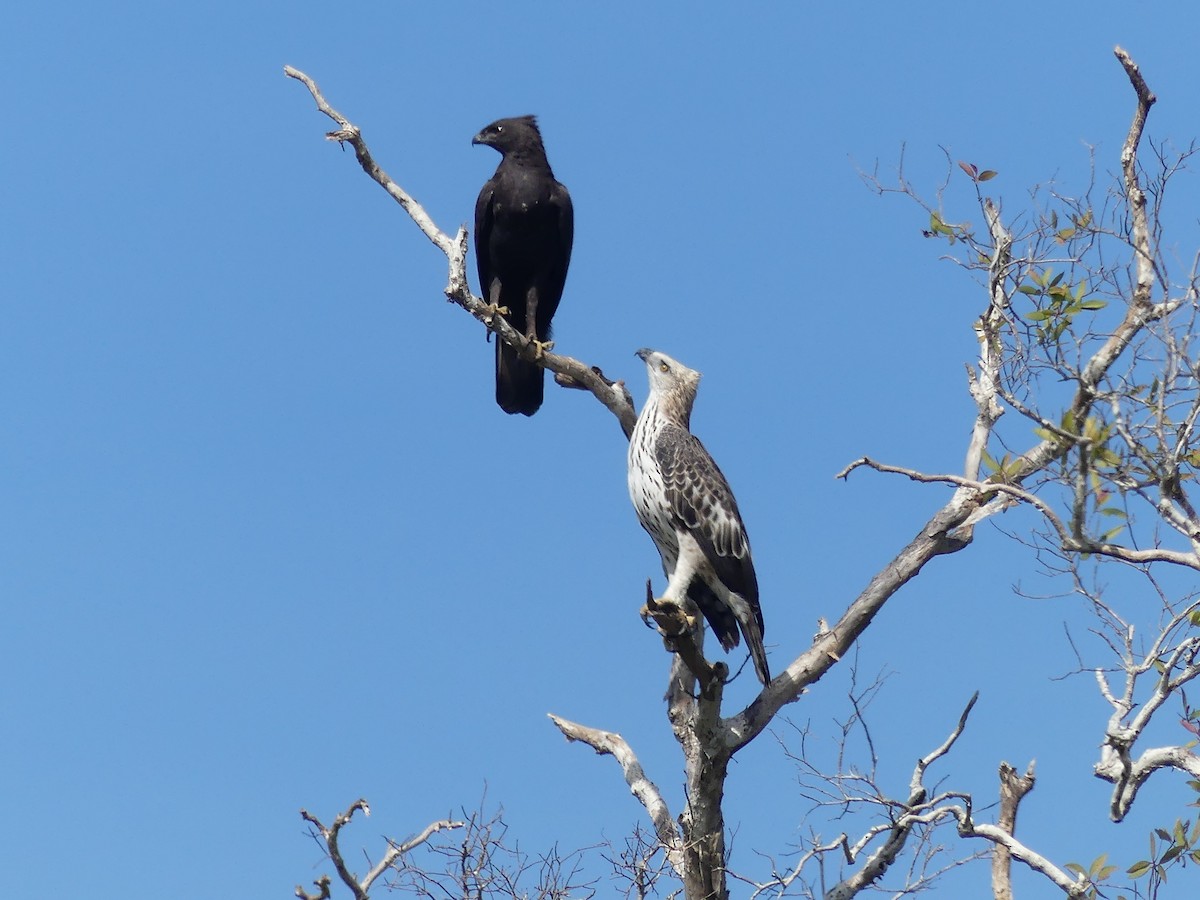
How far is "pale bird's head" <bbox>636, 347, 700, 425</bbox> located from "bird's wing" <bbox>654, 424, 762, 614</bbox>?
570mm

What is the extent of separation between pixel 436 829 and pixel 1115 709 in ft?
9.27

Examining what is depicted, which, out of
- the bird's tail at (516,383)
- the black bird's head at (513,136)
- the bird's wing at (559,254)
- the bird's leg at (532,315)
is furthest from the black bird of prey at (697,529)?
the black bird's head at (513,136)

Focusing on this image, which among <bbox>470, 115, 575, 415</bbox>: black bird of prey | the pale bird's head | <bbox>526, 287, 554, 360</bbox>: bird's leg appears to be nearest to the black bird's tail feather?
the pale bird's head

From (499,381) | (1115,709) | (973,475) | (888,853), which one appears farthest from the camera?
(499,381)

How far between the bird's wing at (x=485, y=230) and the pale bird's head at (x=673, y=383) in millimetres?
2025

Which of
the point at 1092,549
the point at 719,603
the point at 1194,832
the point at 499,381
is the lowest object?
the point at 1194,832

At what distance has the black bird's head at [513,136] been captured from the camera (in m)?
9.74

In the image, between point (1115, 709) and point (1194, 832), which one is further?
point (1115, 709)

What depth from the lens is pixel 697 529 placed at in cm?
707

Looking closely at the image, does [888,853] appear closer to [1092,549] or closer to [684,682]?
[684,682]

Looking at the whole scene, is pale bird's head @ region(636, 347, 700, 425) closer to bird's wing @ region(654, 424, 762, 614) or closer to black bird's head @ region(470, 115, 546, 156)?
bird's wing @ region(654, 424, 762, 614)

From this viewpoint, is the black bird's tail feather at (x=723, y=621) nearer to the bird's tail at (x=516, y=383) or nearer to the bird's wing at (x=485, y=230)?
the bird's tail at (x=516, y=383)

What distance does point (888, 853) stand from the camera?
6441 mm

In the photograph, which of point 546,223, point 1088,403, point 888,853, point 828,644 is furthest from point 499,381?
point 1088,403
